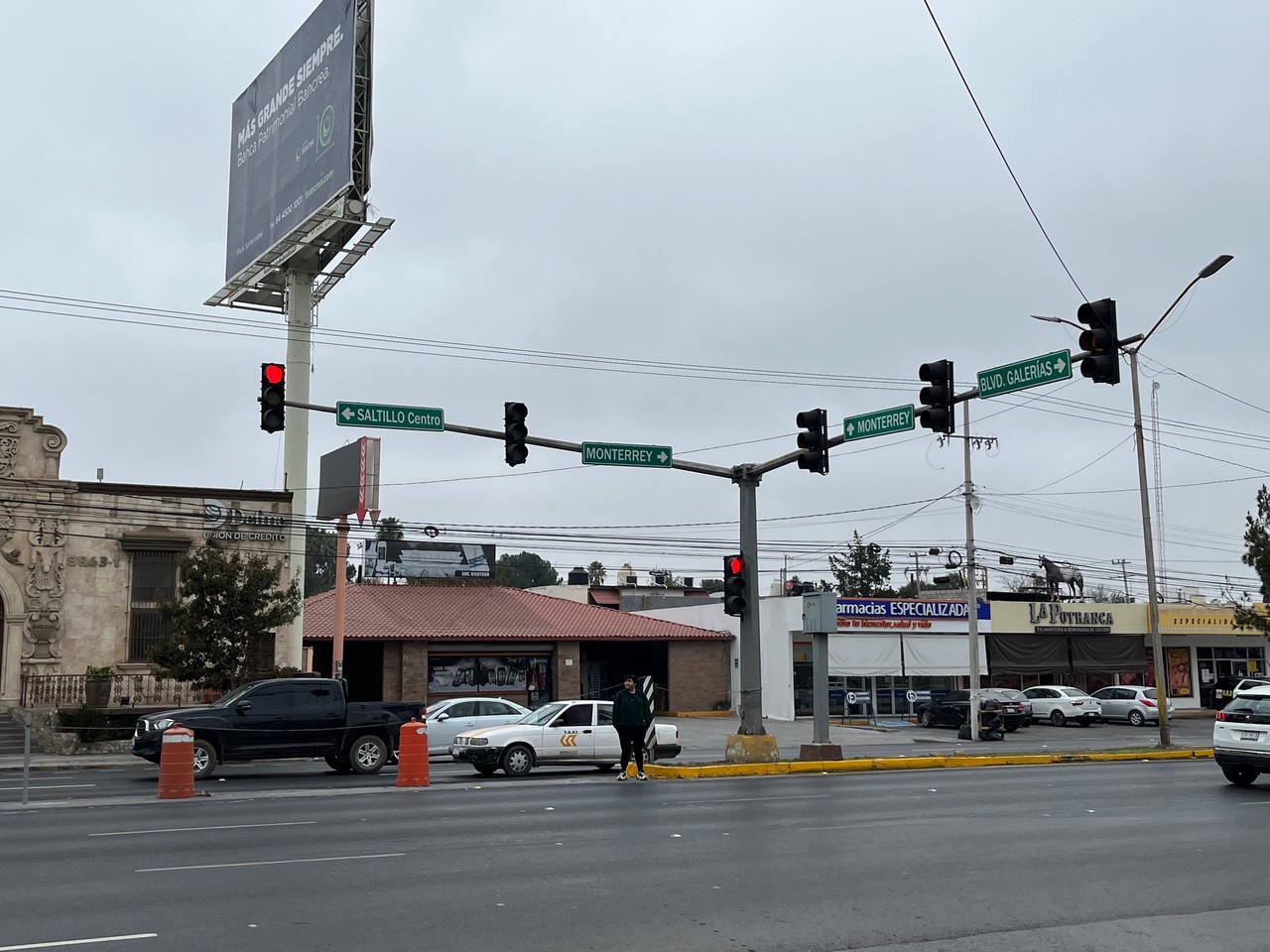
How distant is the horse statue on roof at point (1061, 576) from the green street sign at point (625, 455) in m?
37.4

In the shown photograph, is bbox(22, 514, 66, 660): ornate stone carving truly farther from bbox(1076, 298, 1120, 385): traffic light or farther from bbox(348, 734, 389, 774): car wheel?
bbox(1076, 298, 1120, 385): traffic light

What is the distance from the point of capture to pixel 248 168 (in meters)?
47.4

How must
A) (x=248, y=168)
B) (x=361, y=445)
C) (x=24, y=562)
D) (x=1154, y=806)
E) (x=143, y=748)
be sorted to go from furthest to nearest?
(x=248, y=168) < (x=361, y=445) < (x=24, y=562) < (x=143, y=748) < (x=1154, y=806)

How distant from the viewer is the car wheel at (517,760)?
77.9ft

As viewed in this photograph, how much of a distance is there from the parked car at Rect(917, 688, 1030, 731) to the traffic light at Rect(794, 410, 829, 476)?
21478mm

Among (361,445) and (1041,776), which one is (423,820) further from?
(361,445)

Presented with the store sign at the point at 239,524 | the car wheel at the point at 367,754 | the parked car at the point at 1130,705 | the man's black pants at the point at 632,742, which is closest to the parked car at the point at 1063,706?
the parked car at the point at 1130,705

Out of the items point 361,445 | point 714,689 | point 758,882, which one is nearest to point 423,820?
point 758,882

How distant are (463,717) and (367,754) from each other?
4427mm

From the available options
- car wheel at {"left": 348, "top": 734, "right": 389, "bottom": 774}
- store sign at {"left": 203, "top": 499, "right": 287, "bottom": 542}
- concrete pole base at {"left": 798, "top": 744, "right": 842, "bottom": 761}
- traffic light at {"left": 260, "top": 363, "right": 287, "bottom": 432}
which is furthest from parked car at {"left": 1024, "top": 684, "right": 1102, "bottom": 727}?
traffic light at {"left": 260, "top": 363, "right": 287, "bottom": 432}

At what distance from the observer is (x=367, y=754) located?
24.0 metres

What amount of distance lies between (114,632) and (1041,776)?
1011 inches

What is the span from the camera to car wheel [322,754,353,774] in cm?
2390

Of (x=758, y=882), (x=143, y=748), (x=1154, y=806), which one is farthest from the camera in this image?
(x=143, y=748)
